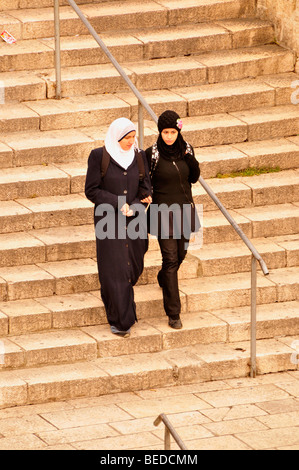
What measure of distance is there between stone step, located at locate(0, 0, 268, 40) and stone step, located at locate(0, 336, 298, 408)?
4.34 metres

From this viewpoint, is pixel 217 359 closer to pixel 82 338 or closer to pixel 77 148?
pixel 82 338

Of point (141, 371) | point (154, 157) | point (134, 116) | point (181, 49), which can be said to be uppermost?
point (181, 49)

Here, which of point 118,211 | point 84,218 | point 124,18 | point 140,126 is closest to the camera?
point 118,211

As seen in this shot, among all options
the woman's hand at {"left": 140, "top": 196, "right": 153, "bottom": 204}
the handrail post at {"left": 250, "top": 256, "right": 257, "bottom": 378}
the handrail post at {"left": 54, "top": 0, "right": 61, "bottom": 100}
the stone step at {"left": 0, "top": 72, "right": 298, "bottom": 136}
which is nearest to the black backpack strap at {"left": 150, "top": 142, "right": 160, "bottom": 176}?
the woman's hand at {"left": 140, "top": 196, "right": 153, "bottom": 204}

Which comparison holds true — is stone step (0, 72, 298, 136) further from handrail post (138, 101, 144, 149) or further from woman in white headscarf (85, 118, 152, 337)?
woman in white headscarf (85, 118, 152, 337)

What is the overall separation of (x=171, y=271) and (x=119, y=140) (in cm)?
118

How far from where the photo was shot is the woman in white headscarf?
10.5 metres

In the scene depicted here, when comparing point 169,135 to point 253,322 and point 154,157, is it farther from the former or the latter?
point 253,322

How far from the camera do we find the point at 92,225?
462 inches

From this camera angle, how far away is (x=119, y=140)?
1042 centimetres

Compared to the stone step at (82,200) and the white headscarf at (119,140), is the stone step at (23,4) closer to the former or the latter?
the stone step at (82,200)

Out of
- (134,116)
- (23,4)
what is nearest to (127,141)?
(134,116)

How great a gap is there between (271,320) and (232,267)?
0.78 metres
